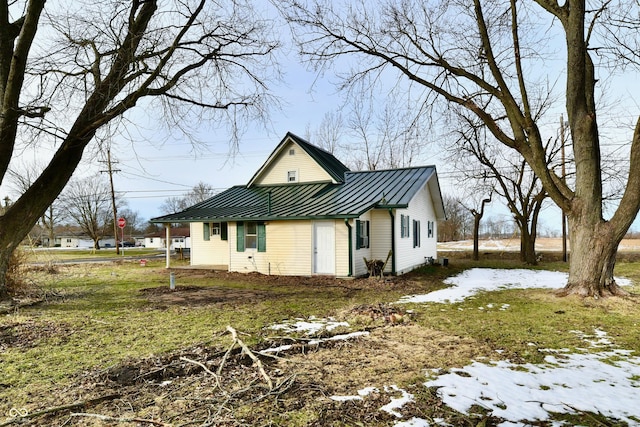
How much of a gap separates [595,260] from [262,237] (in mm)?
11057

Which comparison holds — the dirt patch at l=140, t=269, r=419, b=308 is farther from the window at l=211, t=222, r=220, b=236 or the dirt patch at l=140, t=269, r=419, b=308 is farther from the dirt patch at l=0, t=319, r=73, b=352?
the window at l=211, t=222, r=220, b=236

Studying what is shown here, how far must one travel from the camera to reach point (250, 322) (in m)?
7.44

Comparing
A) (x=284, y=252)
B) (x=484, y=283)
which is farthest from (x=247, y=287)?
(x=484, y=283)

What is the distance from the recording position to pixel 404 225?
53.0 feet

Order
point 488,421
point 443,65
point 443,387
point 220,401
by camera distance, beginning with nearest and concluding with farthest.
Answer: point 488,421
point 220,401
point 443,387
point 443,65

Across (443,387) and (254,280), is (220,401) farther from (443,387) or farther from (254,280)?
(254,280)

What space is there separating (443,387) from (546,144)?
66.3ft

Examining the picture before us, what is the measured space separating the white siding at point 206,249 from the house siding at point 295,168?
12.9 ft

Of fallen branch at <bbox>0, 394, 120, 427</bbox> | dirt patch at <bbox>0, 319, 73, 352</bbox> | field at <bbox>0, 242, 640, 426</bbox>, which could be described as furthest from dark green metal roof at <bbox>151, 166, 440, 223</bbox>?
fallen branch at <bbox>0, 394, 120, 427</bbox>

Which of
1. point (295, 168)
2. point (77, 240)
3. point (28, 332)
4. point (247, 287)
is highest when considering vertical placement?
point (295, 168)

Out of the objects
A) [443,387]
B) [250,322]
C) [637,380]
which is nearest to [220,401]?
[443,387]

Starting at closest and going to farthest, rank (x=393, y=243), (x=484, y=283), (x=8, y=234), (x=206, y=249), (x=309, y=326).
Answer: (x=309, y=326) < (x=8, y=234) < (x=484, y=283) < (x=393, y=243) < (x=206, y=249)

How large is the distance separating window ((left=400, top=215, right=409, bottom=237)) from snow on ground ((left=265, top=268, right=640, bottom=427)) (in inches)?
391

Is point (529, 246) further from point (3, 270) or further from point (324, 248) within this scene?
point (3, 270)
